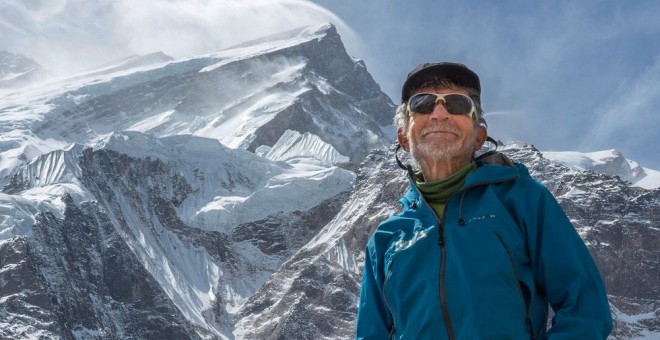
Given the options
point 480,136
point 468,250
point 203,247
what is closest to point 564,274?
point 468,250

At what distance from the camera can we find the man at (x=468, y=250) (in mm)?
5160

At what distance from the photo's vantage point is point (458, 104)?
6.06m

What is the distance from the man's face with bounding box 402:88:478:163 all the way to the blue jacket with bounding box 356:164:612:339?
0.23 m

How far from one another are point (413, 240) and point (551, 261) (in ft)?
3.01

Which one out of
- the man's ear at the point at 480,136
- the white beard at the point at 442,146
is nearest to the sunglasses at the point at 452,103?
the white beard at the point at 442,146

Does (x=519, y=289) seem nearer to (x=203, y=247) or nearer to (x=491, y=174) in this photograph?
(x=491, y=174)

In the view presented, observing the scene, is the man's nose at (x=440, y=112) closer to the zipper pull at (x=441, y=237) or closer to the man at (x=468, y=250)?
the man at (x=468, y=250)

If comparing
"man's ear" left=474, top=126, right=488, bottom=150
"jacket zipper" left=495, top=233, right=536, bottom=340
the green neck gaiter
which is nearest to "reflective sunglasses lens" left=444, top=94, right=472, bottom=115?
"man's ear" left=474, top=126, right=488, bottom=150

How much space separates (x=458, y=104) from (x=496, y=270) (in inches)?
52.2

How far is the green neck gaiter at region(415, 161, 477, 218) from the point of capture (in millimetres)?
5785

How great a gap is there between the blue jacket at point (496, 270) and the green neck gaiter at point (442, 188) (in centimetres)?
9

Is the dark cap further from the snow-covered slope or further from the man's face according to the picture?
the snow-covered slope

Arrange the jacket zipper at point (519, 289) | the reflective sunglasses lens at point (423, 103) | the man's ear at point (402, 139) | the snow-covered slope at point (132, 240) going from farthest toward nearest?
the snow-covered slope at point (132, 240) → the man's ear at point (402, 139) → the reflective sunglasses lens at point (423, 103) → the jacket zipper at point (519, 289)

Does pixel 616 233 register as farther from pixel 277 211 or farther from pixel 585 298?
pixel 585 298
